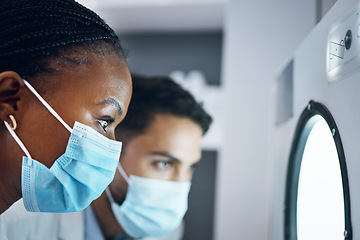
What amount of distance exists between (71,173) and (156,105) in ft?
2.22

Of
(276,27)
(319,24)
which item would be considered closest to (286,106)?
(319,24)

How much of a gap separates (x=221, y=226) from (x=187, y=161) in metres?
0.55

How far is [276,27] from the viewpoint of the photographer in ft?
5.77

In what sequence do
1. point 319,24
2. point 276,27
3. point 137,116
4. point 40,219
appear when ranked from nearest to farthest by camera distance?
point 319,24 < point 40,219 < point 137,116 < point 276,27

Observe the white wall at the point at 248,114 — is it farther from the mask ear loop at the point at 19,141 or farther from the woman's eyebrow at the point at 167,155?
the mask ear loop at the point at 19,141

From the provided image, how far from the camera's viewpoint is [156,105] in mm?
1437

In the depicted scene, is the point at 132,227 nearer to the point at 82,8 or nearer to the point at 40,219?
the point at 40,219

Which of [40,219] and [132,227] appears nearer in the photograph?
[40,219]

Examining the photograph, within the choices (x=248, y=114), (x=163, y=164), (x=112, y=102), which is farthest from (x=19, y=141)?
(x=248, y=114)

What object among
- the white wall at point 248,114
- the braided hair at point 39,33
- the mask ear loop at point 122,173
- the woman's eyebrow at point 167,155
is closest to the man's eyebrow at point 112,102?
the braided hair at point 39,33

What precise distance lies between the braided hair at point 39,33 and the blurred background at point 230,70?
11.7 inches

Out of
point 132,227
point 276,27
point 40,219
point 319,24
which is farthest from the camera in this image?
point 276,27

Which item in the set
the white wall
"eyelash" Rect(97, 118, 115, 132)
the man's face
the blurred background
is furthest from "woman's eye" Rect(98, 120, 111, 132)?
the white wall

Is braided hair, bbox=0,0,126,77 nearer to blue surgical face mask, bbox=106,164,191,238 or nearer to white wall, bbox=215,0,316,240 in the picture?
blue surgical face mask, bbox=106,164,191,238
